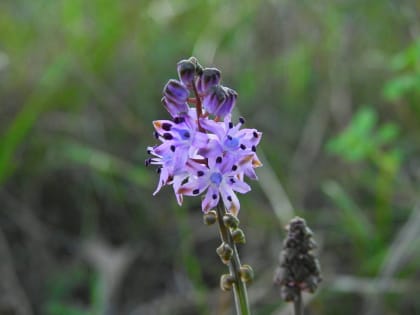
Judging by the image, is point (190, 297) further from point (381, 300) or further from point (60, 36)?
point (60, 36)

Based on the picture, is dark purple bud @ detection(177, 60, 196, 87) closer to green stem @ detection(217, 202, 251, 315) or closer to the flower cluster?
the flower cluster

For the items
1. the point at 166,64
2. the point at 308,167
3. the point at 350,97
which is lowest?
the point at 308,167

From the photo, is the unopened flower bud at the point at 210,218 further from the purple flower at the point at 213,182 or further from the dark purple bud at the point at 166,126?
the dark purple bud at the point at 166,126

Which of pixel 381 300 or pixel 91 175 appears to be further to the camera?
pixel 91 175

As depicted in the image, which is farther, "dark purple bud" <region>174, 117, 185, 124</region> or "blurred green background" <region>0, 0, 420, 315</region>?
"blurred green background" <region>0, 0, 420, 315</region>

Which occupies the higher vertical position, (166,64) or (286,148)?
(166,64)

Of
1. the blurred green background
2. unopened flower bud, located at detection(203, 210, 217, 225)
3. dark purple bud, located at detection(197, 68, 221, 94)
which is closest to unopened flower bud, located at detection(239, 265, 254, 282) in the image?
unopened flower bud, located at detection(203, 210, 217, 225)

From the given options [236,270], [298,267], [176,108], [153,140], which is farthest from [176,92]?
[153,140]

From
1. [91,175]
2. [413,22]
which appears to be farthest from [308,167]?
[91,175]
